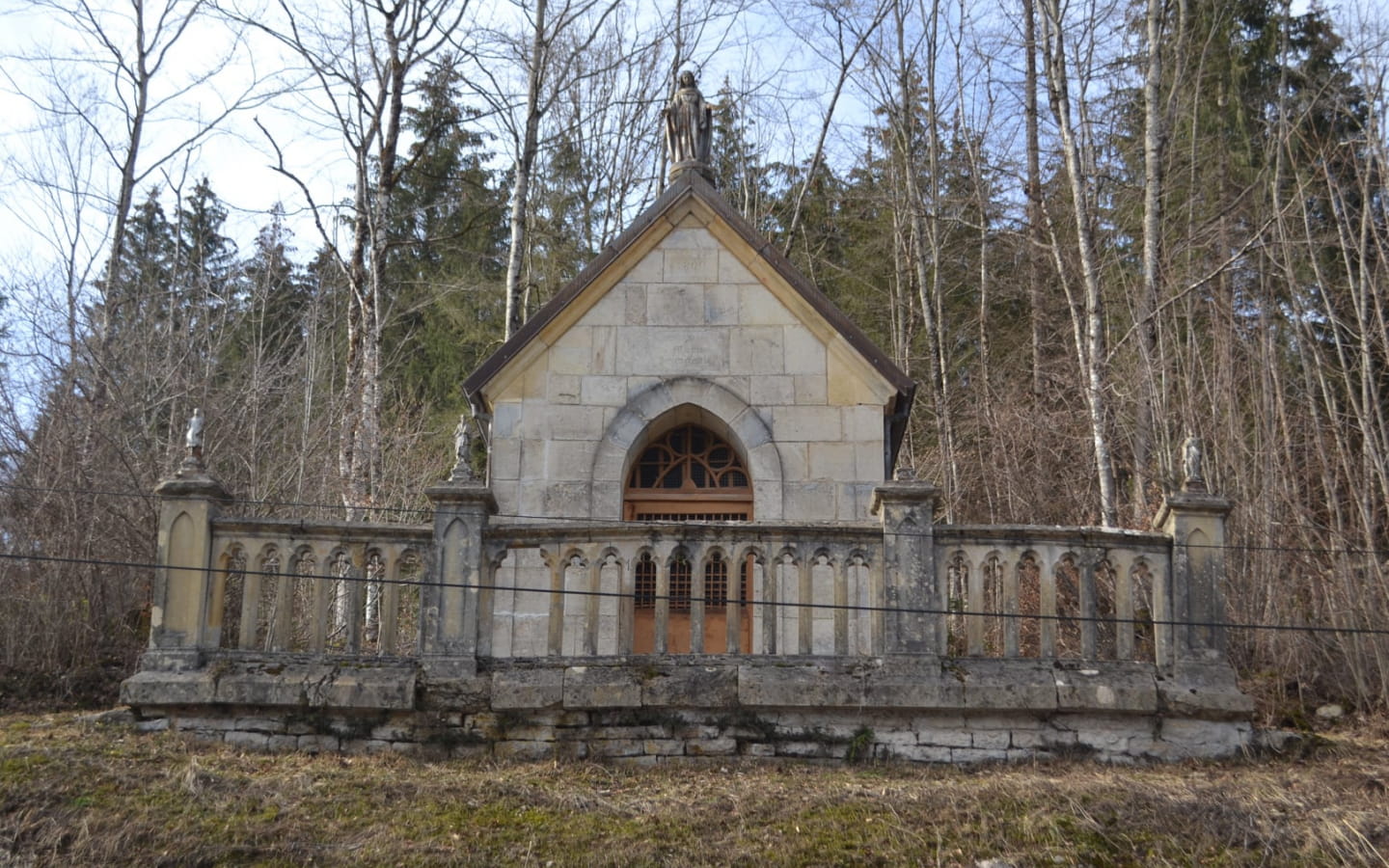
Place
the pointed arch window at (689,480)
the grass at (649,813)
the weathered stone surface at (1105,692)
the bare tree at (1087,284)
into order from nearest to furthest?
the grass at (649,813) < the weathered stone surface at (1105,692) < the pointed arch window at (689,480) < the bare tree at (1087,284)

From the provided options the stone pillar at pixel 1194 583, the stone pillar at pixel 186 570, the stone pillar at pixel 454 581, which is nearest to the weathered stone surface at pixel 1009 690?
the stone pillar at pixel 1194 583

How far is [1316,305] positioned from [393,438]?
13.7 meters

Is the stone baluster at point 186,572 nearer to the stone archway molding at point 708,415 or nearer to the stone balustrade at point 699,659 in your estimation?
the stone balustrade at point 699,659

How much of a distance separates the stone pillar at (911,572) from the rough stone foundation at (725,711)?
186 mm

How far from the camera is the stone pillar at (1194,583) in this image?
906 cm

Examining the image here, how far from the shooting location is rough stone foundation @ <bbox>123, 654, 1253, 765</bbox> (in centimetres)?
884

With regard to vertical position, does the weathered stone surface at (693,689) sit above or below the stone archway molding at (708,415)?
below

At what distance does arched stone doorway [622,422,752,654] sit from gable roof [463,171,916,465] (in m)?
1.52

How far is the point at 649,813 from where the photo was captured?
7637 millimetres

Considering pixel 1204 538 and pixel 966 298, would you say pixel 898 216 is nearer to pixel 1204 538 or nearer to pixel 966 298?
pixel 966 298

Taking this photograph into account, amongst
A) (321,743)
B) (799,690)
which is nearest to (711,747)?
(799,690)

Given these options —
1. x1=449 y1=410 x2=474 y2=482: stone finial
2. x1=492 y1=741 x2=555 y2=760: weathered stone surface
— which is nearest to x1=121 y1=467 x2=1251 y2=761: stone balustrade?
x1=492 y1=741 x2=555 y2=760: weathered stone surface

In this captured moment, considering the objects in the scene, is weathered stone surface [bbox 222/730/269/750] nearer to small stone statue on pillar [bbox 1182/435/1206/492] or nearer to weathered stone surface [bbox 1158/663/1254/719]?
weathered stone surface [bbox 1158/663/1254/719]

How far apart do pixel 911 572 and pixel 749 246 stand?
396 centimetres
